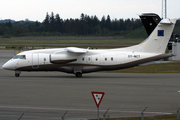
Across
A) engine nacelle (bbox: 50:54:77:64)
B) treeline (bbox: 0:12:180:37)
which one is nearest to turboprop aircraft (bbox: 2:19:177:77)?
engine nacelle (bbox: 50:54:77:64)

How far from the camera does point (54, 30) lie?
173 meters

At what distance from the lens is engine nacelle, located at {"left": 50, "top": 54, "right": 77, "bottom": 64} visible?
28.9m

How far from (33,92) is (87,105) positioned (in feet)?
19.1

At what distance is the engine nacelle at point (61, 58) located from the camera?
28938 mm

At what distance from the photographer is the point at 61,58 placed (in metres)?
29.0

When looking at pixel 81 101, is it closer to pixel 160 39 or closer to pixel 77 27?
pixel 160 39

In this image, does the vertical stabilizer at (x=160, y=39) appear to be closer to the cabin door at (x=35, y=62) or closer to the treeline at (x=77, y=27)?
the cabin door at (x=35, y=62)

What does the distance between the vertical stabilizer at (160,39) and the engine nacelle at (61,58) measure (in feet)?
26.7

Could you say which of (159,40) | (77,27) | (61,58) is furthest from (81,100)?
(77,27)

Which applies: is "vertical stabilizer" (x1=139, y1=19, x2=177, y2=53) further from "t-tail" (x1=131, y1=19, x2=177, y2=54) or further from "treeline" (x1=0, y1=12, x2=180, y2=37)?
"treeline" (x1=0, y1=12, x2=180, y2=37)

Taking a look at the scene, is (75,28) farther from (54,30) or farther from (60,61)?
(60,61)

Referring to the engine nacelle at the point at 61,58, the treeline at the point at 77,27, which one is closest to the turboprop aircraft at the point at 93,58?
the engine nacelle at the point at 61,58

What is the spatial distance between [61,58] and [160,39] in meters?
11.2

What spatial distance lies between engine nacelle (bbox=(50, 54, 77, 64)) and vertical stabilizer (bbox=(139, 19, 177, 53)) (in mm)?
8145
